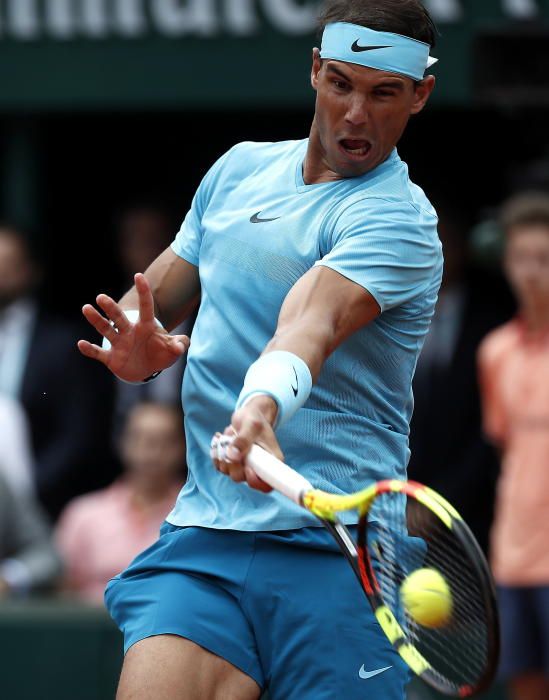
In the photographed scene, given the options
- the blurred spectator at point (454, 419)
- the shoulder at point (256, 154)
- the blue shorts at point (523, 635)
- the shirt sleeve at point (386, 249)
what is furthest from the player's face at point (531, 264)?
the shirt sleeve at point (386, 249)

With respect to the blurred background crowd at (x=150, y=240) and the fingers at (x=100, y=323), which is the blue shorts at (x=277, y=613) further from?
the blurred background crowd at (x=150, y=240)

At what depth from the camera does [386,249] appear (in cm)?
370

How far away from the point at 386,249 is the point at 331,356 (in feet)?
0.95

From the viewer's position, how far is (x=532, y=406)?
22.4ft

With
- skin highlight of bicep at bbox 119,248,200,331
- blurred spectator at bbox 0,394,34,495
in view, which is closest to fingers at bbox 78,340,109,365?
skin highlight of bicep at bbox 119,248,200,331

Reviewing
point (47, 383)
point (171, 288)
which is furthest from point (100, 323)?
point (47, 383)

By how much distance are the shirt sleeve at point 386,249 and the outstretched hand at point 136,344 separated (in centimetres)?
45

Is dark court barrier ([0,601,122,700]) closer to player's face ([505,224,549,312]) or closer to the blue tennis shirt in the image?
A: player's face ([505,224,549,312])

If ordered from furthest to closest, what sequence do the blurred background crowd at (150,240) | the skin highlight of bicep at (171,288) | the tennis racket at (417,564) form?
the blurred background crowd at (150,240) < the skin highlight of bicep at (171,288) < the tennis racket at (417,564)

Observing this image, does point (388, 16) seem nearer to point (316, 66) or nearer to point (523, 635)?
point (316, 66)

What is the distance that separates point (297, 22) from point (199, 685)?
4802mm

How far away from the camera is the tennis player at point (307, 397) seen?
375 centimetres

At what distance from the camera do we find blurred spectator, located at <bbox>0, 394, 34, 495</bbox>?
7.32m

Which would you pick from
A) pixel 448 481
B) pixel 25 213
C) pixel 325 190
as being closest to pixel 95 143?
pixel 25 213
